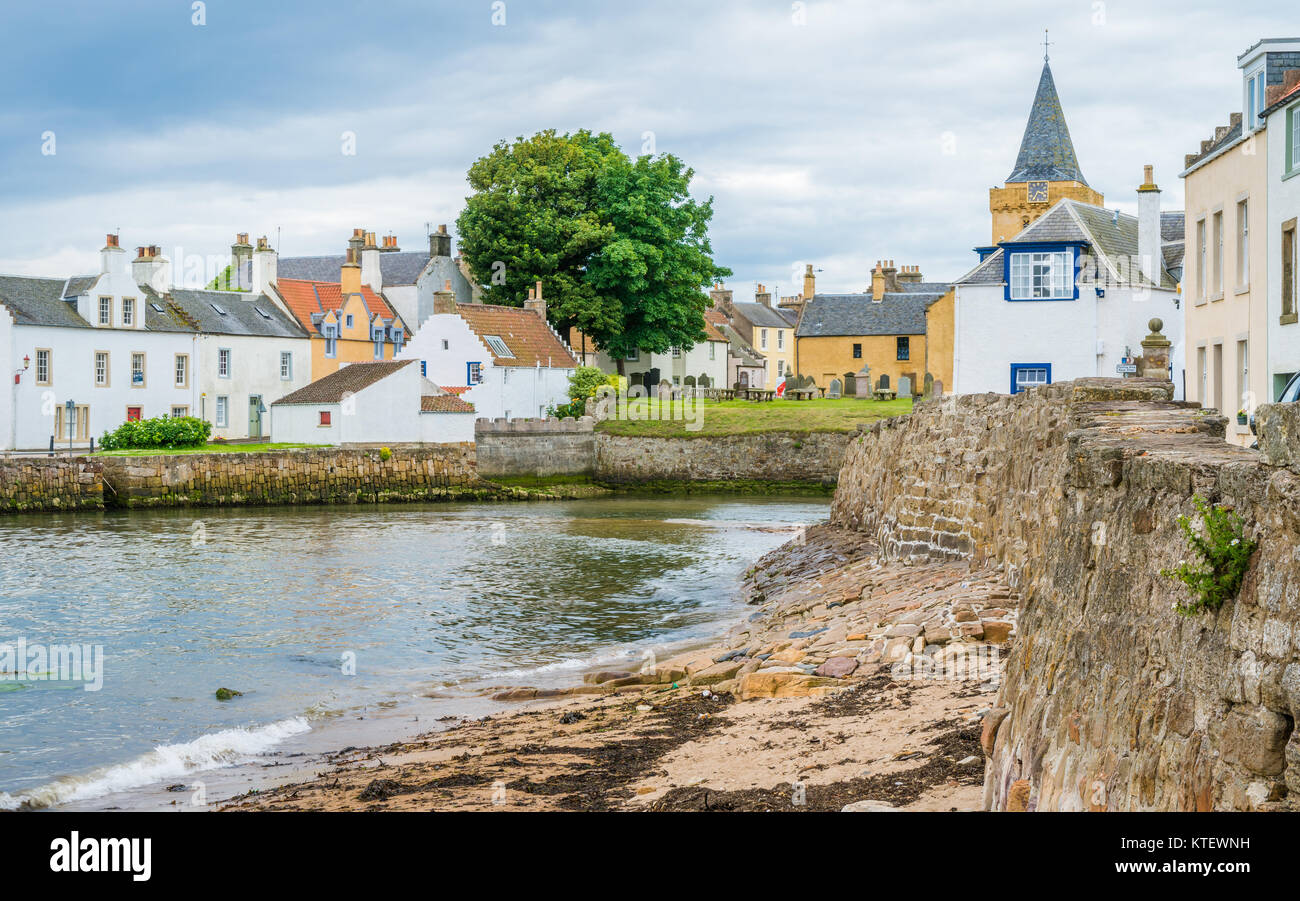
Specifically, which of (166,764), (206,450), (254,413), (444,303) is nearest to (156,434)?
(206,450)

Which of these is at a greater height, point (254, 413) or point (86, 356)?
point (86, 356)

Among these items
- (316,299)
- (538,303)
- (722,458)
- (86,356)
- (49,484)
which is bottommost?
(49,484)

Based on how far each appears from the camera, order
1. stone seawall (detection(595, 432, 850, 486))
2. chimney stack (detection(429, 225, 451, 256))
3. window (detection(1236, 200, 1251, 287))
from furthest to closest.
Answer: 1. chimney stack (detection(429, 225, 451, 256))
2. stone seawall (detection(595, 432, 850, 486))
3. window (detection(1236, 200, 1251, 287))

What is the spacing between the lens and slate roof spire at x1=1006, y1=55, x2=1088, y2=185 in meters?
55.7

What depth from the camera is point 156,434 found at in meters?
51.0

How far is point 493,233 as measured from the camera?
66000 millimetres

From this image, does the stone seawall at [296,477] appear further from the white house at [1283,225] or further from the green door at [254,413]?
the white house at [1283,225]

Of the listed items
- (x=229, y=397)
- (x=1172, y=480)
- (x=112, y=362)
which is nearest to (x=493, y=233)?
(x=229, y=397)

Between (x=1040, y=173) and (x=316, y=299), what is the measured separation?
40.8 metres

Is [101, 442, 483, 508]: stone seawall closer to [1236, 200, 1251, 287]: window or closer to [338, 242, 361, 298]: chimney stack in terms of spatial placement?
[338, 242, 361, 298]: chimney stack

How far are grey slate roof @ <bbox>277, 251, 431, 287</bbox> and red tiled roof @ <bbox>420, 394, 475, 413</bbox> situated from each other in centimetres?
1784

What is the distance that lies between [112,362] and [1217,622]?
191 feet

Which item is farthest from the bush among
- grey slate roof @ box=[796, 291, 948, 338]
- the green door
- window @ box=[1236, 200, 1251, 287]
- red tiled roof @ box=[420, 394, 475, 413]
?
grey slate roof @ box=[796, 291, 948, 338]

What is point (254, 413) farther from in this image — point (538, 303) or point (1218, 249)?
point (1218, 249)
